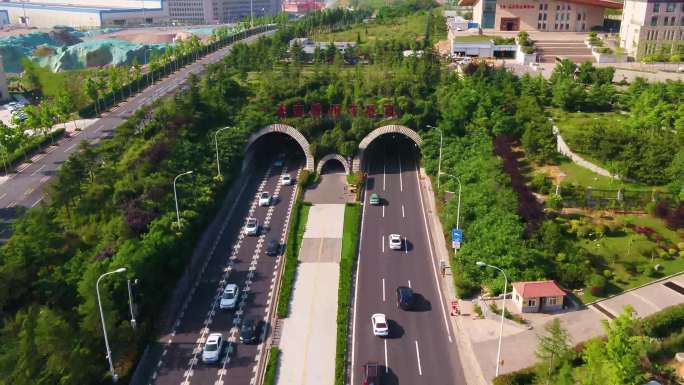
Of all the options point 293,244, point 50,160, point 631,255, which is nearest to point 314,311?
point 293,244

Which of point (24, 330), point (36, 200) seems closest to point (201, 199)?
point (36, 200)

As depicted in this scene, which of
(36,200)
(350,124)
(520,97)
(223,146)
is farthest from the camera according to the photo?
(520,97)

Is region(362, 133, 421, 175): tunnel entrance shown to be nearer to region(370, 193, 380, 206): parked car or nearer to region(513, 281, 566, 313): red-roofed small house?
region(370, 193, 380, 206): parked car

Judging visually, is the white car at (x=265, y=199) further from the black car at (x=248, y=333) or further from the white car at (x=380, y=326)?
the white car at (x=380, y=326)

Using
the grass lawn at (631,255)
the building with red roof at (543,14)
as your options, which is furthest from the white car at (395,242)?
the building with red roof at (543,14)

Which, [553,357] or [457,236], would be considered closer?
[553,357]

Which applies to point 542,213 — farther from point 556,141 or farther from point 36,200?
point 36,200

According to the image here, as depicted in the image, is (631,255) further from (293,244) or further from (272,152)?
(272,152)
